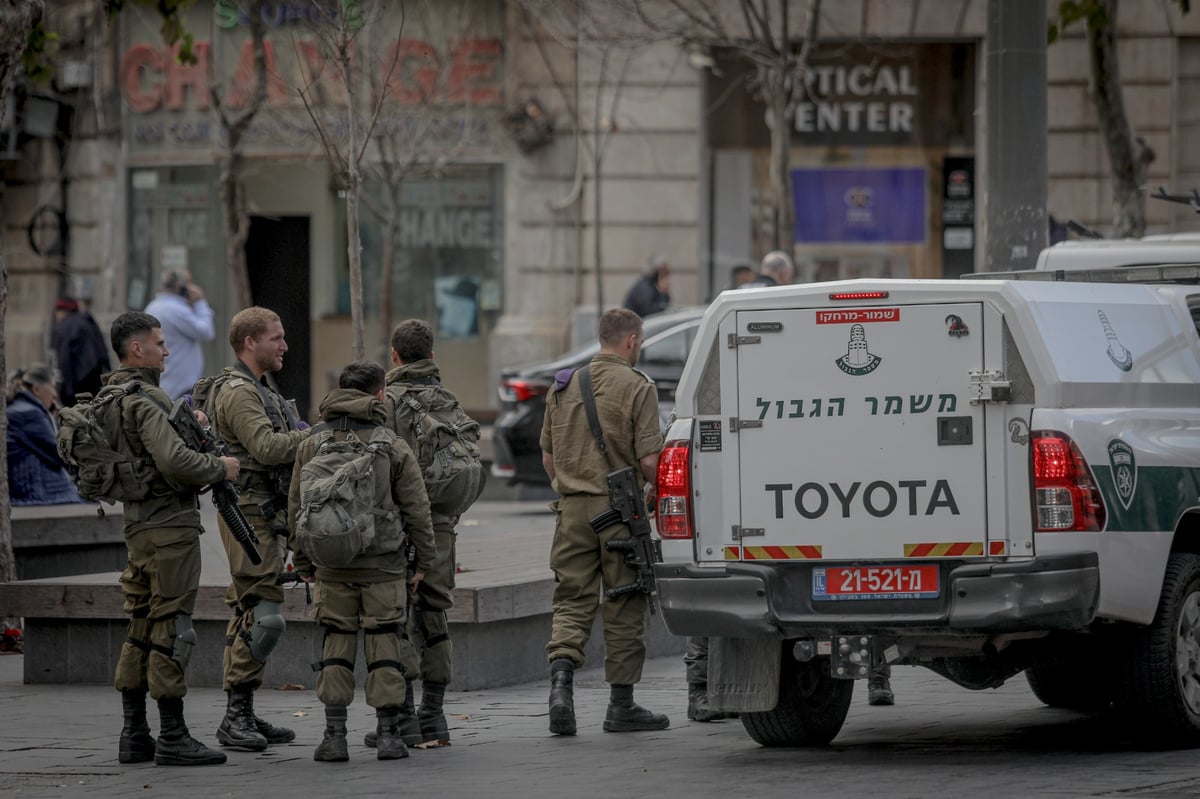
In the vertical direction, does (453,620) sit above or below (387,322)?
below

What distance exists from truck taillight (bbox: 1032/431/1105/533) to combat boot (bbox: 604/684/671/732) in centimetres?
230

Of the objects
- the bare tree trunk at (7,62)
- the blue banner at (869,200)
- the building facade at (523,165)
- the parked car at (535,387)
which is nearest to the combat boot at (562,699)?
the bare tree trunk at (7,62)

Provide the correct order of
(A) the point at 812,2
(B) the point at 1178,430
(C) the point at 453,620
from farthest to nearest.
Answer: (A) the point at 812,2, (C) the point at 453,620, (B) the point at 1178,430

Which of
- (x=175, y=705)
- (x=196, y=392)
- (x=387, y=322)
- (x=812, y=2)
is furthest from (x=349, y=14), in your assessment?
(x=387, y=322)

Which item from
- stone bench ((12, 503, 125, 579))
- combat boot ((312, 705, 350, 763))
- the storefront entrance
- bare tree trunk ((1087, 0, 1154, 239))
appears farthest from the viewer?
the storefront entrance

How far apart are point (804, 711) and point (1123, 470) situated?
1.64 meters

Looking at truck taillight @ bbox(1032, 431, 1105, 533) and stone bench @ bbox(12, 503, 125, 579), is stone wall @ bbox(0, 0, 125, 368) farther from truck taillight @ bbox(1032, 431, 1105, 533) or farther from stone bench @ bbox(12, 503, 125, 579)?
truck taillight @ bbox(1032, 431, 1105, 533)

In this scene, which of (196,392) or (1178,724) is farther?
(196,392)

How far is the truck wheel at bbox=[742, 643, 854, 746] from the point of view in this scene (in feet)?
26.8

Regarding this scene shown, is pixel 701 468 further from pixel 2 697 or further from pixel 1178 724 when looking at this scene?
Result: pixel 2 697

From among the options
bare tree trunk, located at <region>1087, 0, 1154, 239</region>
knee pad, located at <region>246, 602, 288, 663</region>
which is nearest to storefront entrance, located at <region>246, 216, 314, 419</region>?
bare tree trunk, located at <region>1087, 0, 1154, 239</region>

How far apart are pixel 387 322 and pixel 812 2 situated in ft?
22.1

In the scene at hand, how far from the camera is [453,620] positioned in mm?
9734

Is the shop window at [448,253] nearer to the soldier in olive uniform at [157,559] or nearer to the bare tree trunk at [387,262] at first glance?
the bare tree trunk at [387,262]
